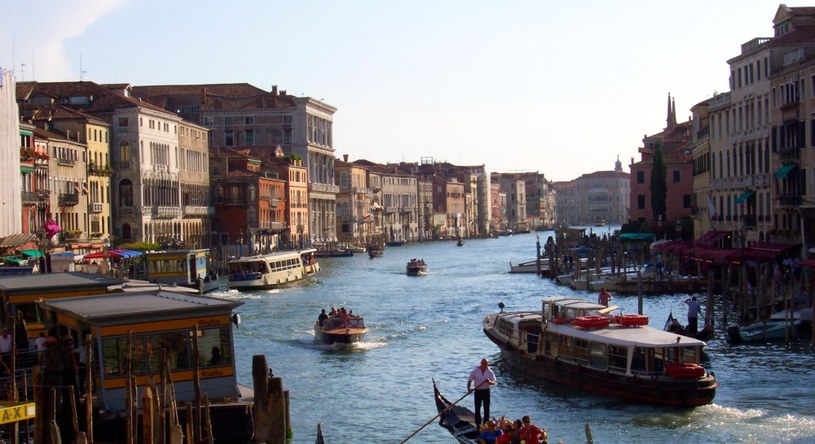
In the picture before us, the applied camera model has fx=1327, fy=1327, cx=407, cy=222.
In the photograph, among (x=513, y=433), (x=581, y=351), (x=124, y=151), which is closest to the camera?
(x=513, y=433)

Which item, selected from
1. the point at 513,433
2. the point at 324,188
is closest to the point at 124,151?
the point at 324,188

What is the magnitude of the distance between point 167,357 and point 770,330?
1583 centimetres

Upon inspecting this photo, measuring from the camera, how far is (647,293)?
41.1m

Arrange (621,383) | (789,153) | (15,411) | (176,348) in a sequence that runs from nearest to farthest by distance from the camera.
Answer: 1. (15,411)
2. (176,348)
3. (621,383)
4. (789,153)

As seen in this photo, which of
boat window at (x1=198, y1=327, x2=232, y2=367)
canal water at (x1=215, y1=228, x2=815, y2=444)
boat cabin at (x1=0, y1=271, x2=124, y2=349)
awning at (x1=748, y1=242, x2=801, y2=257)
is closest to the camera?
boat window at (x1=198, y1=327, x2=232, y2=367)

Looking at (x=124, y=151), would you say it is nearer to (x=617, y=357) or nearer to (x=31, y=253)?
(x=31, y=253)

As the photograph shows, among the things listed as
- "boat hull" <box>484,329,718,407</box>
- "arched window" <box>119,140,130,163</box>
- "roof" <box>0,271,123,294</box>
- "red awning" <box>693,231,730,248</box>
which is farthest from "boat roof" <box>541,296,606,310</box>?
"arched window" <box>119,140,130,163</box>

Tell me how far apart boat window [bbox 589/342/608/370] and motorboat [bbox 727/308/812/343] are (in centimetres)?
650

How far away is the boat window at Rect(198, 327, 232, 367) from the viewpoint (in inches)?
588

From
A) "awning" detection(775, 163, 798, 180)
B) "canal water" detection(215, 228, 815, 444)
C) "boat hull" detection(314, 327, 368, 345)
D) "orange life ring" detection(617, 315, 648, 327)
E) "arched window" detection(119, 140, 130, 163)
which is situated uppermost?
"arched window" detection(119, 140, 130, 163)

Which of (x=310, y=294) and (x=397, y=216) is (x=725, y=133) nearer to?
(x=310, y=294)

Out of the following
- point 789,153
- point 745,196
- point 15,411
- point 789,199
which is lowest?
point 15,411

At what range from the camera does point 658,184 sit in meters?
60.7

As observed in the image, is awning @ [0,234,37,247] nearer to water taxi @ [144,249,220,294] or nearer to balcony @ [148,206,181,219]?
water taxi @ [144,249,220,294]
